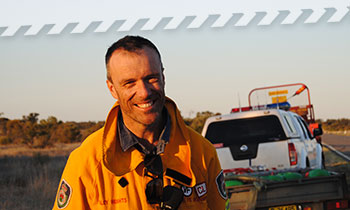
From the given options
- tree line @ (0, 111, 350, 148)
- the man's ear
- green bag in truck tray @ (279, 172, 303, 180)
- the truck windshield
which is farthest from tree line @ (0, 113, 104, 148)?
the man's ear

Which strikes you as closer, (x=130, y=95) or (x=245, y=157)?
(x=130, y=95)

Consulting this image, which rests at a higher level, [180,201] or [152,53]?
[152,53]

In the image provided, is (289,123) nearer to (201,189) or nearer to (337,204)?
(337,204)

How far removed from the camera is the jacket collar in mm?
2805

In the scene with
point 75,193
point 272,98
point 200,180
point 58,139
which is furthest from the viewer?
point 58,139

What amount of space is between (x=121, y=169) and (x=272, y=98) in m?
15.9

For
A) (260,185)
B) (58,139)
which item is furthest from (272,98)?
(58,139)

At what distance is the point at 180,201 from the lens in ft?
9.29

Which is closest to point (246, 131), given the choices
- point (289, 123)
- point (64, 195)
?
point (289, 123)

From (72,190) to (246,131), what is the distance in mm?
6913

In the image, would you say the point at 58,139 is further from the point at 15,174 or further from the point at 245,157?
the point at 245,157

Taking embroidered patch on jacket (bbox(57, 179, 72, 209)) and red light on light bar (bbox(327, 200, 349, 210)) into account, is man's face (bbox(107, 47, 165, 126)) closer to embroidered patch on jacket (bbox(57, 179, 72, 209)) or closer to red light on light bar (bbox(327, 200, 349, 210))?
embroidered patch on jacket (bbox(57, 179, 72, 209))

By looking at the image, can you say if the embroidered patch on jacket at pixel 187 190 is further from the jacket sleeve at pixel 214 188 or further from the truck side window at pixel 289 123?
the truck side window at pixel 289 123

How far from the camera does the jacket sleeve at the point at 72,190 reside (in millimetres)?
2742
